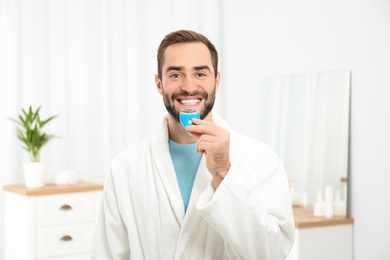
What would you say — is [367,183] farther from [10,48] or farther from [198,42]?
[10,48]

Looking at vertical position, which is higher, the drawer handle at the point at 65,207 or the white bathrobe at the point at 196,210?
the white bathrobe at the point at 196,210

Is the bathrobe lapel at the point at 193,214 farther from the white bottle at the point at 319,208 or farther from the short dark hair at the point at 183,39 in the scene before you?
the white bottle at the point at 319,208

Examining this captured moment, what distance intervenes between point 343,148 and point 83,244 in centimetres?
173

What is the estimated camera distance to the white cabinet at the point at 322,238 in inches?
121

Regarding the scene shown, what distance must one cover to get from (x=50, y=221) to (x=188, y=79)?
225cm

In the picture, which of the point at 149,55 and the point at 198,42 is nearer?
the point at 198,42

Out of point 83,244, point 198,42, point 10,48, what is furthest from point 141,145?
point 10,48

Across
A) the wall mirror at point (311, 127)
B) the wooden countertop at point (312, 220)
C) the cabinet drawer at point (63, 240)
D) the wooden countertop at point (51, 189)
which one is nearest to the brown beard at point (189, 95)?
the wooden countertop at point (312, 220)

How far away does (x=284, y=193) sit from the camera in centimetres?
166

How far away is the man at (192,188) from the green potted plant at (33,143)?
77.0 inches

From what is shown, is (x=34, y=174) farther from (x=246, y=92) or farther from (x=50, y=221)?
(x=246, y=92)

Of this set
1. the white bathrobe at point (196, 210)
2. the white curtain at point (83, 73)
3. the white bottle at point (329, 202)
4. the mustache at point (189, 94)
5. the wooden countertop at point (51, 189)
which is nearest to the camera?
the white bathrobe at point (196, 210)

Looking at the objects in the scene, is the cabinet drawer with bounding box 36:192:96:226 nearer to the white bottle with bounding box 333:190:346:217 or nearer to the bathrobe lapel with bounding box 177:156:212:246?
the white bottle with bounding box 333:190:346:217

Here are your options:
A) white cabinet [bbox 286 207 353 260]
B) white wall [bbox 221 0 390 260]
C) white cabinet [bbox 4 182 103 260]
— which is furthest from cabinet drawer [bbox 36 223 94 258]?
white wall [bbox 221 0 390 260]
